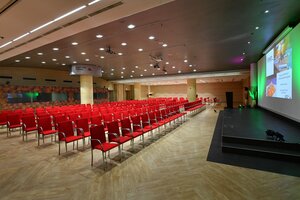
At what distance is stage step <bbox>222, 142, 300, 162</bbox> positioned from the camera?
3.85m

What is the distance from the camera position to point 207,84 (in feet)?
90.6

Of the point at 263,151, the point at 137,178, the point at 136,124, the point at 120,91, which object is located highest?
the point at 120,91

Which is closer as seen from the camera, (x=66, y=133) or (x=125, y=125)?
(x=66, y=133)

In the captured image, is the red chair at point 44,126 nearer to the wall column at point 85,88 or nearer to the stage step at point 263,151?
the stage step at point 263,151

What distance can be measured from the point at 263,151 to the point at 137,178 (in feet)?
10.6

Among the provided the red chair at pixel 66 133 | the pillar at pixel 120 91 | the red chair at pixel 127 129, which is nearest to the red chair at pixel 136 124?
the red chair at pixel 127 129

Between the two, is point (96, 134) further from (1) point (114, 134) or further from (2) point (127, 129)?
(2) point (127, 129)

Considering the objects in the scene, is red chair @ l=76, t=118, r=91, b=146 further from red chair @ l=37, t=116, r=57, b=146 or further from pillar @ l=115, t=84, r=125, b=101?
pillar @ l=115, t=84, r=125, b=101

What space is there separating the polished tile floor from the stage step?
733mm

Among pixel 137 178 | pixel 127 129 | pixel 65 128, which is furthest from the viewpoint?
pixel 127 129

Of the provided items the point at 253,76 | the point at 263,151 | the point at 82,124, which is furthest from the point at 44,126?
the point at 253,76

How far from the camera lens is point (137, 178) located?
323cm

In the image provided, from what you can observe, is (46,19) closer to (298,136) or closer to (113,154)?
(113,154)

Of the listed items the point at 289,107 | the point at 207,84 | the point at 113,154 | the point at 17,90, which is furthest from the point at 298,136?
the point at 207,84
